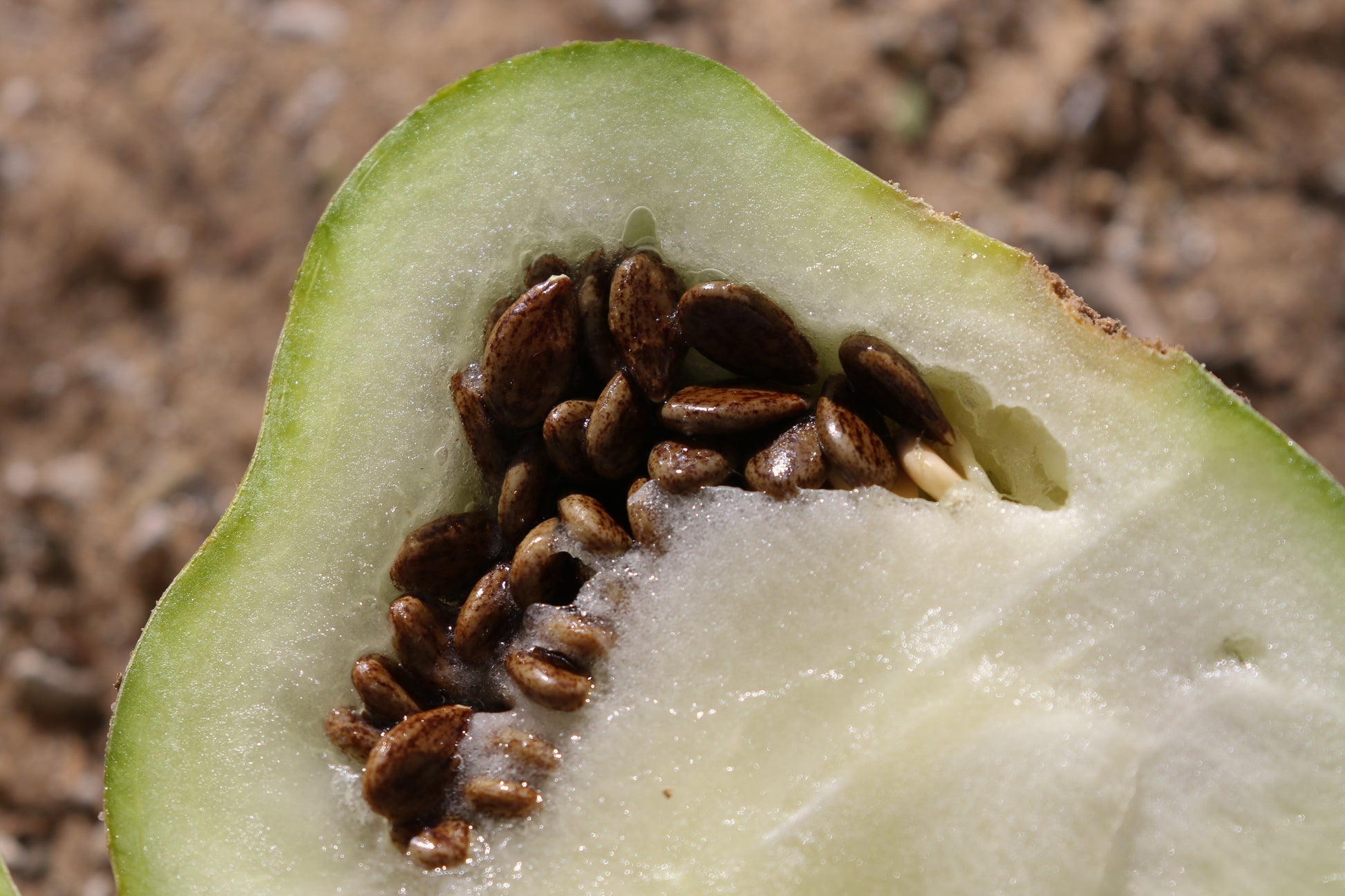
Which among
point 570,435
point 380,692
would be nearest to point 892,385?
point 570,435

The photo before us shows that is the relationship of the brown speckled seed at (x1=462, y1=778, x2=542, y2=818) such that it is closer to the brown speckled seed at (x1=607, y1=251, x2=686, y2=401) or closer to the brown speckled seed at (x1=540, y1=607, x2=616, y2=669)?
the brown speckled seed at (x1=540, y1=607, x2=616, y2=669)

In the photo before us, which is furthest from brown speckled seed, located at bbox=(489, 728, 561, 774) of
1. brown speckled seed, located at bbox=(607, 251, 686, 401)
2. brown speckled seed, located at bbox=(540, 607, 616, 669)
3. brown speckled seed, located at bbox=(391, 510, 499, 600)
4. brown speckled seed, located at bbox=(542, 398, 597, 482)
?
brown speckled seed, located at bbox=(607, 251, 686, 401)

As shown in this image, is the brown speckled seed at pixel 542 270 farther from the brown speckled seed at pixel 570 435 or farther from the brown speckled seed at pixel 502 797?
the brown speckled seed at pixel 502 797

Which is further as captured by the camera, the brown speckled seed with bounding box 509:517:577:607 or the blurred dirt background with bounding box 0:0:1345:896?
the blurred dirt background with bounding box 0:0:1345:896

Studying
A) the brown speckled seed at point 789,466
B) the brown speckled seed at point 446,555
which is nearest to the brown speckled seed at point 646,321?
the brown speckled seed at point 789,466

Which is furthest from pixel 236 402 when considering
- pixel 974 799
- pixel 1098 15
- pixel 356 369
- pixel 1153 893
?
pixel 1098 15

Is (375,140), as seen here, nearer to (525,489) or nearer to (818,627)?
(525,489)

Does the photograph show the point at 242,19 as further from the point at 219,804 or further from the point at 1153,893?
the point at 1153,893
